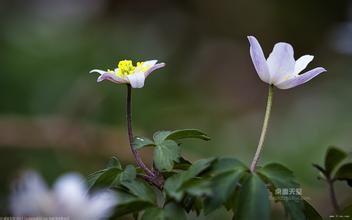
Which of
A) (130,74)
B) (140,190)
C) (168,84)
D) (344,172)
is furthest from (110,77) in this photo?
(168,84)

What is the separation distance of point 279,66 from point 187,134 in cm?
10

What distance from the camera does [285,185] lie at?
16.9 inches

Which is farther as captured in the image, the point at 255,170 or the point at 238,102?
the point at 238,102

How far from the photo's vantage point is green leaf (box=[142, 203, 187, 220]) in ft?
1.36

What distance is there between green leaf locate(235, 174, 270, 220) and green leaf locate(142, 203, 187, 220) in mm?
45

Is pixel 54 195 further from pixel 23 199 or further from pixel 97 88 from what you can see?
pixel 97 88

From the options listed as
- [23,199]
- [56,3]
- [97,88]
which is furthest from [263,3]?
[23,199]

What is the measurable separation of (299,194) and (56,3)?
2.74 m

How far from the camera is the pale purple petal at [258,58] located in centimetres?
48

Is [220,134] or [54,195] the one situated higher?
[220,134]

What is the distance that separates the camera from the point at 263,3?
2959 mm

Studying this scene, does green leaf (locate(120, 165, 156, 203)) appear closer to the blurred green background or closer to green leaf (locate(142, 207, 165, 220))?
green leaf (locate(142, 207, 165, 220))

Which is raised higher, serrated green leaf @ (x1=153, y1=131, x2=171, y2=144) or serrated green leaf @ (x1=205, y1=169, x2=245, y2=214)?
serrated green leaf @ (x1=153, y1=131, x2=171, y2=144)

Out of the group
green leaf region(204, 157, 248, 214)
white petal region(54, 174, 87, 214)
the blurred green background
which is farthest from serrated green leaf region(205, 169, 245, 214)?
the blurred green background
